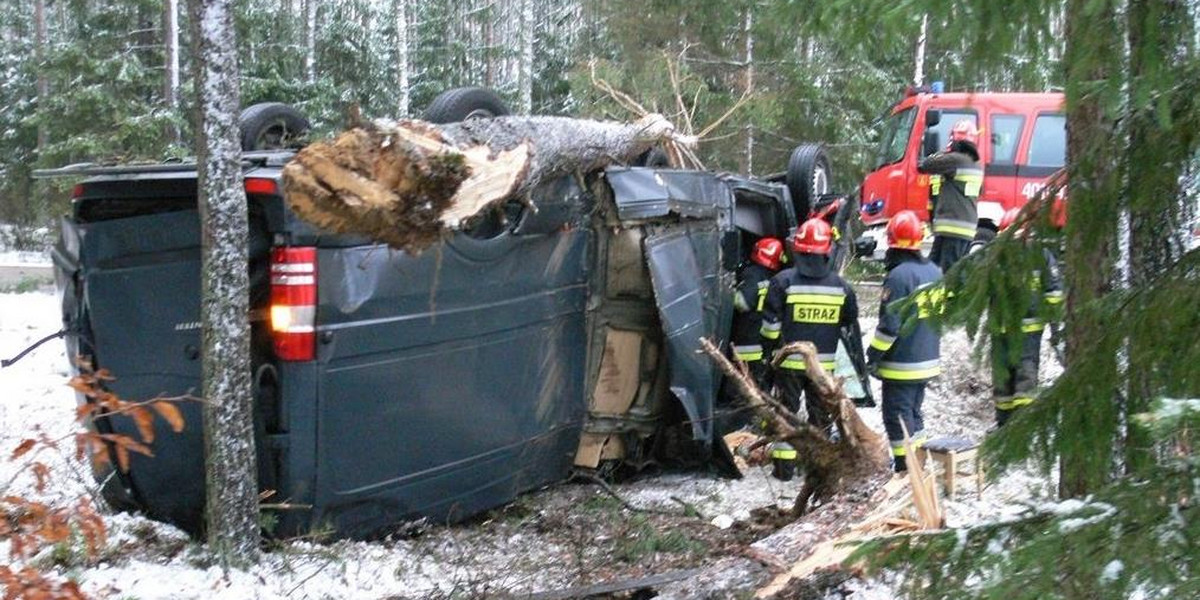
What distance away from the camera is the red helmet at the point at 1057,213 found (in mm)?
3248

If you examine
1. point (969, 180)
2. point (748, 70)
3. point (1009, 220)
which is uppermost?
point (748, 70)


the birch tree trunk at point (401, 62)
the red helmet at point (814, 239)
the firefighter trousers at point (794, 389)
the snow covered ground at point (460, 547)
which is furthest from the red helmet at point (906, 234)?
the birch tree trunk at point (401, 62)

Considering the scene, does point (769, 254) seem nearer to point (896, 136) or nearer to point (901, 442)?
point (901, 442)

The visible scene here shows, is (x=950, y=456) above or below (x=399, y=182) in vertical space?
below

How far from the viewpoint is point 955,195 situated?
852 centimetres

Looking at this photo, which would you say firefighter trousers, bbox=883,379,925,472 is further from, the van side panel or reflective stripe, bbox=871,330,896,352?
the van side panel

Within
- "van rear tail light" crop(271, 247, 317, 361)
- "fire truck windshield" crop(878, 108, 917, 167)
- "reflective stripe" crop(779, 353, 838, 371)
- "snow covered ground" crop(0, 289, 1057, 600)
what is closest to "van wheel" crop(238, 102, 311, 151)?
"snow covered ground" crop(0, 289, 1057, 600)

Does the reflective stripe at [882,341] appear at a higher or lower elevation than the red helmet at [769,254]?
lower

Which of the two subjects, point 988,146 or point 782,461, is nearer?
point 782,461

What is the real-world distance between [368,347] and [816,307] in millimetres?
3331

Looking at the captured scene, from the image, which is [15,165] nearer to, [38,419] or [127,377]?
[38,419]

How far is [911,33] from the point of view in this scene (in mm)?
2889

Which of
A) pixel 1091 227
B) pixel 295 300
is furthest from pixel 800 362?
pixel 1091 227

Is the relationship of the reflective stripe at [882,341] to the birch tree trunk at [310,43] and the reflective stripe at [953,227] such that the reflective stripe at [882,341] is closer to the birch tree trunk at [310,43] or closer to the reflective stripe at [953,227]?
the reflective stripe at [953,227]
